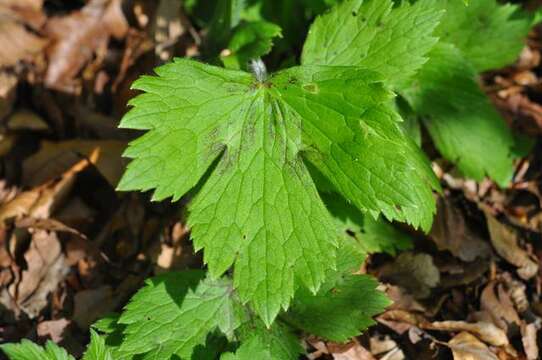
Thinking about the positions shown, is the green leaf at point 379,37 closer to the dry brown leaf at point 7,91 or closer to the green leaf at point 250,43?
the green leaf at point 250,43

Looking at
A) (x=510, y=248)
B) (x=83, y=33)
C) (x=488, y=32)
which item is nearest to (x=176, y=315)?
(x=510, y=248)

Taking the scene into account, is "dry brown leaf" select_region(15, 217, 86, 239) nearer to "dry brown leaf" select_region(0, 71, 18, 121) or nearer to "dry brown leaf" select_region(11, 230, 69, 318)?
"dry brown leaf" select_region(11, 230, 69, 318)

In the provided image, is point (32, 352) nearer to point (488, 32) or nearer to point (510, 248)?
point (510, 248)

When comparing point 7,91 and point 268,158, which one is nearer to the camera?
point 268,158

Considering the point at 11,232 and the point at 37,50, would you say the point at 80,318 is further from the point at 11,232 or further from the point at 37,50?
the point at 37,50

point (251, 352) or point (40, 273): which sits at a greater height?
point (251, 352)

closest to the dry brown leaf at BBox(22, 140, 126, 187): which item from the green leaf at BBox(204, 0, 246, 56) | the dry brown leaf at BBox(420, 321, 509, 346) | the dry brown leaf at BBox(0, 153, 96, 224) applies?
the dry brown leaf at BBox(0, 153, 96, 224)
